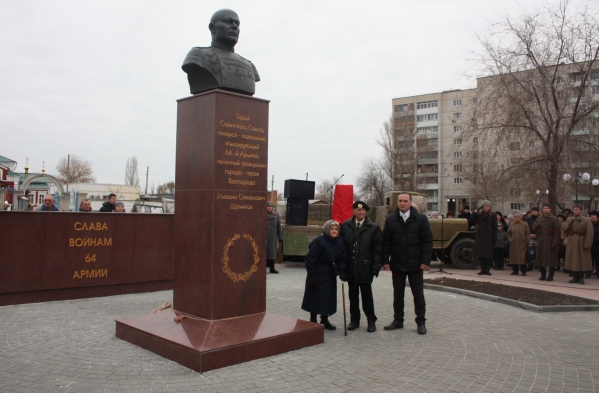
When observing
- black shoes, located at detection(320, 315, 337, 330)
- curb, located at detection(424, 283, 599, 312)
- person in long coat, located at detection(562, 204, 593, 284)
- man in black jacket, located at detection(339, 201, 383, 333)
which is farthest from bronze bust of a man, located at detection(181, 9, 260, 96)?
person in long coat, located at detection(562, 204, 593, 284)

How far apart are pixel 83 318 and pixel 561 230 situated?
10860mm

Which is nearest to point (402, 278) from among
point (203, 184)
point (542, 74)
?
point (203, 184)

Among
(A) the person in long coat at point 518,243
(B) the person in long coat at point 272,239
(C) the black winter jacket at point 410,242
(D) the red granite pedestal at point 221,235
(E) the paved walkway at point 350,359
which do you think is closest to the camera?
(E) the paved walkway at point 350,359

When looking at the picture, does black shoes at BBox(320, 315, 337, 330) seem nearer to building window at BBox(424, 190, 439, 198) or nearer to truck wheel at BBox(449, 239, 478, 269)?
truck wheel at BBox(449, 239, 478, 269)

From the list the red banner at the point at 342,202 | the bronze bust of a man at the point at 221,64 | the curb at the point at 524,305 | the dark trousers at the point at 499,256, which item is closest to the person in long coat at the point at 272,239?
the red banner at the point at 342,202

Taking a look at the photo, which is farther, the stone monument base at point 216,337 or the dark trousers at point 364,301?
the dark trousers at point 364,301

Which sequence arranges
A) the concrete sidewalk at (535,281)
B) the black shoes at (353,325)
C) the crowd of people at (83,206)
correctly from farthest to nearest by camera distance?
the concrete sidewalk at (535,281)
the crowd of people at (83,206)
the black shoes at (353,325)

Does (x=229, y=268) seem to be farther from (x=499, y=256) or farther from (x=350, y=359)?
(x=499, y=256)

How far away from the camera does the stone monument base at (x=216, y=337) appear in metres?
4.78

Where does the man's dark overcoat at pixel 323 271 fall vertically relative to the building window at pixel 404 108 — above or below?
below

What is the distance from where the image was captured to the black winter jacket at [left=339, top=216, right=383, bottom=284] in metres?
6.41

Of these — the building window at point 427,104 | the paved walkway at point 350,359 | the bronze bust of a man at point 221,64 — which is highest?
the building window at point 427,104

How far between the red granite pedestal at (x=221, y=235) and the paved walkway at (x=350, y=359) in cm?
29

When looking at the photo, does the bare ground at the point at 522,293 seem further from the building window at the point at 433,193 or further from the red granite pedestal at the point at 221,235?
the building window at the point at 433,193
